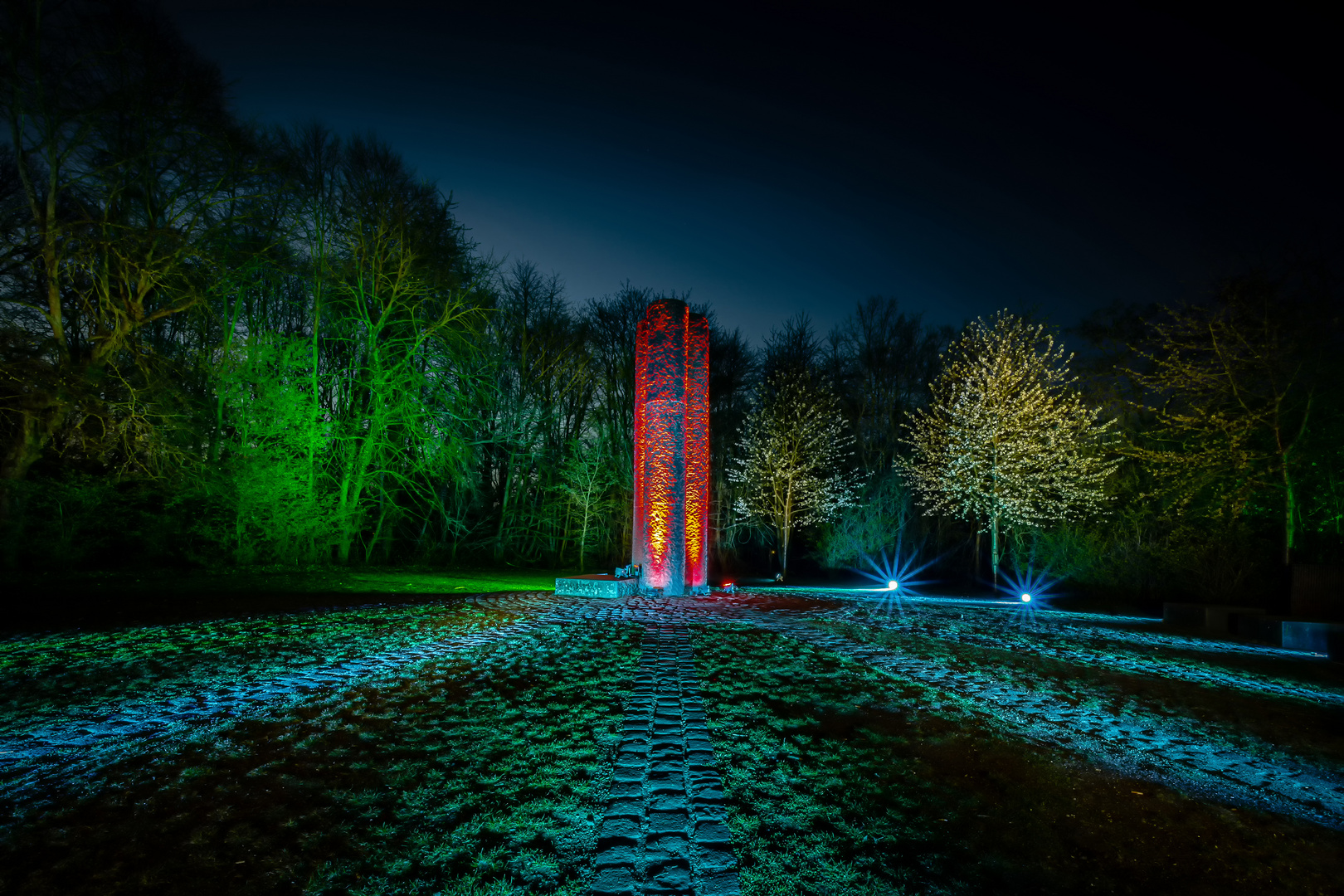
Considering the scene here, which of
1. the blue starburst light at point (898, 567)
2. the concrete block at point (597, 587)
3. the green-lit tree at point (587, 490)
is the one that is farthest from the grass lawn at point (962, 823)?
the blue starburst light at point (898, 567)

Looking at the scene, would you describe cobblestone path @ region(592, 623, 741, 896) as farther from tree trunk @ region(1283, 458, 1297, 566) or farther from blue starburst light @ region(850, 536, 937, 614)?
blue starburst light @ region(850, 536, 937, 614)

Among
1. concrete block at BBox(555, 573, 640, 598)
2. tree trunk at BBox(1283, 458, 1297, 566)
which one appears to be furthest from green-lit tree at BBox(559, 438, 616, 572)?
tree trunk at BBox(1283, 458, 1297, 566)

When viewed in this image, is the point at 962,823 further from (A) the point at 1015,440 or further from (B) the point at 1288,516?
(A) the point at 1015,440

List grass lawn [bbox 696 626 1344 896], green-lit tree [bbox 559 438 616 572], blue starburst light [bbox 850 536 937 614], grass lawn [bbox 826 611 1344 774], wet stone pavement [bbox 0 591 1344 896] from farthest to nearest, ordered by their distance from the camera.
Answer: blue starburst light [bbox 850 536 937 614] < green-lit tree [bbox 559 438 616 572] < grass lawn [bbox 826 611 1344 774] < wet stone pavement [bbox 0 591 1344 896] < grass lawn [bbox 696 626 1344 896]

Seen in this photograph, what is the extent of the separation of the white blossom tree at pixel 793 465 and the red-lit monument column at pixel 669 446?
445 inches

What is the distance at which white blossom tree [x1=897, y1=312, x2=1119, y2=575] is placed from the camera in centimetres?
1877

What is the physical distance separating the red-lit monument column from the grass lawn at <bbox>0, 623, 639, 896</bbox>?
8056mm

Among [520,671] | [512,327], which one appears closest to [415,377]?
[512,327]

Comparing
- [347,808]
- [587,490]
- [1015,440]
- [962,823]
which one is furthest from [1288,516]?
[587,490]

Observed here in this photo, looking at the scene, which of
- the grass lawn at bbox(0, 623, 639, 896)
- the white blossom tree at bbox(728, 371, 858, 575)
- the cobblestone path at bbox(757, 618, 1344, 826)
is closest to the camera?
the grass lawn at bbox(0, 623, 639, 896)

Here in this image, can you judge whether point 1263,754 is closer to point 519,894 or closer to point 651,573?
point 519,894

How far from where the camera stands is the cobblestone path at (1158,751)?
361 centimetres

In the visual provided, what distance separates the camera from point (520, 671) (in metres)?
6.02

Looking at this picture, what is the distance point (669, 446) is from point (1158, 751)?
945 cm
